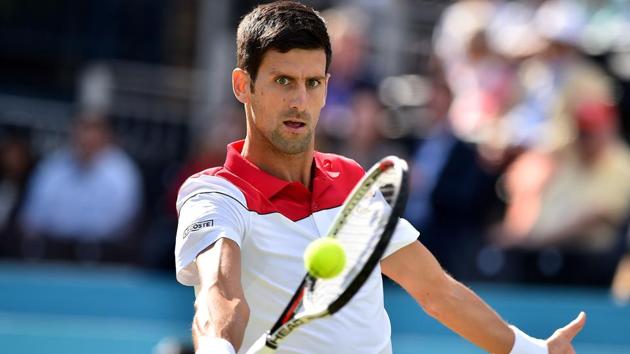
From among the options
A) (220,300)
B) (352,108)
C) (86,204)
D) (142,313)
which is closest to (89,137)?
(86,204)

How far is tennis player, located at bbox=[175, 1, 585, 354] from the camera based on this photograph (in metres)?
4.28

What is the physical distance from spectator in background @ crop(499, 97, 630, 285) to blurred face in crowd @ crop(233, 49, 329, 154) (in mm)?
5400

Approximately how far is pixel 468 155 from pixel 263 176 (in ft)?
18.5

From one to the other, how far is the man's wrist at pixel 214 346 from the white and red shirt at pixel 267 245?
35 centimetres

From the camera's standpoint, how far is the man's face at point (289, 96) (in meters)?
4.44

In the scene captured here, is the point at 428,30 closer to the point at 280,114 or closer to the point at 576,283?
the point at 576,283

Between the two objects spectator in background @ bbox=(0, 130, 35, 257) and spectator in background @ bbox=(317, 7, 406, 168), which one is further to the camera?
spectator in background @ bbox=(0, 130, 35, 257)

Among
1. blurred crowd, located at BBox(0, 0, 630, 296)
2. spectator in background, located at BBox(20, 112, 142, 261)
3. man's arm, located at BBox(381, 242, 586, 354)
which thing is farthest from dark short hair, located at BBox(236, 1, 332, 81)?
spectator in background, located at BBox(20, 112, 142, 261)

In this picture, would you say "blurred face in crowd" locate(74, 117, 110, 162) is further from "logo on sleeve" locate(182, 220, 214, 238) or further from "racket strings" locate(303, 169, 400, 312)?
"racket strings" locate(303, 169, 400, 312)

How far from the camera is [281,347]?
4344mm

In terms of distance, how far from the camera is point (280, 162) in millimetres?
4613

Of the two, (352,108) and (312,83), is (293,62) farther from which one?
(352,108)

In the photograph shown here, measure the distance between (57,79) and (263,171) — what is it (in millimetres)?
9871

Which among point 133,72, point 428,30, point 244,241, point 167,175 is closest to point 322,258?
point 244,241
